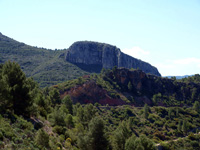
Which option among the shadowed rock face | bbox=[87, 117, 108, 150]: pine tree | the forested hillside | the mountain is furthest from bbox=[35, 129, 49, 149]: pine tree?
the shadowed rock face

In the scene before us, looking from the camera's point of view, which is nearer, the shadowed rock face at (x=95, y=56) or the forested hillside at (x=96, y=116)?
the forested hillside at (x=96, y=116)

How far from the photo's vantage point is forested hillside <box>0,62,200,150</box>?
69.4 feet

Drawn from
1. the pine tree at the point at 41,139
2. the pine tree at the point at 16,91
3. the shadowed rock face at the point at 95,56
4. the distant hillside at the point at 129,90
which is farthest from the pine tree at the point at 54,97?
the shadowed rock face at the point at 95,56

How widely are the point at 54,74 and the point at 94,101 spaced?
5897cm

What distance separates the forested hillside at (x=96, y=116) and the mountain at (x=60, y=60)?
44523 mm

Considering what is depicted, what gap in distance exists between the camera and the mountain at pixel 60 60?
130500 millimetres

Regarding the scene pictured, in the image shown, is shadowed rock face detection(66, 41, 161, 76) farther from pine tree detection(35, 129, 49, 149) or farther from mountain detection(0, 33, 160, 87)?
pine tree detection(35, 129, 49, 149)

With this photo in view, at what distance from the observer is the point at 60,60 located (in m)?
165

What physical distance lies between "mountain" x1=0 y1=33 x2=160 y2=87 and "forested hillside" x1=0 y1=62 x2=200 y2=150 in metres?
44.5

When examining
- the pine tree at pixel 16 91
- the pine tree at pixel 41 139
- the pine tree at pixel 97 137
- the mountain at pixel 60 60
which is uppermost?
the mountain at pixel 60 60

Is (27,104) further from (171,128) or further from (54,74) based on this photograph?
(54,74)

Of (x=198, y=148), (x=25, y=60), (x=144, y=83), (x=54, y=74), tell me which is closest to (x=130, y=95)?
(x=144, y=83)

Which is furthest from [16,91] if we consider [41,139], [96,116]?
[96,116]

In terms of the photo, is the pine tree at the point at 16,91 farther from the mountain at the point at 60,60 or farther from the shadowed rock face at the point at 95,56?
the shadowed rock face at the point at 95,56
